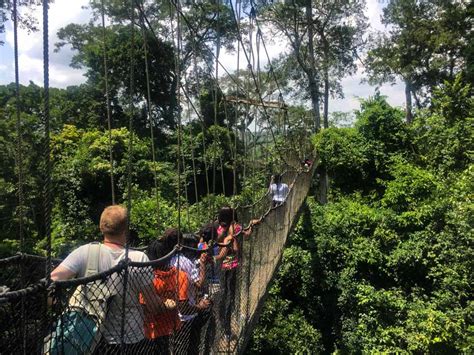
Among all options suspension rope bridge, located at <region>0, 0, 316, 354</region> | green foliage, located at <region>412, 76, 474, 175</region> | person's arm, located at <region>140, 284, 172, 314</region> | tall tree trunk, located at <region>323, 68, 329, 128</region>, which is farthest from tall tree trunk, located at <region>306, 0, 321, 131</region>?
person's arm, located at <region>140, 284, 172, 314</region>

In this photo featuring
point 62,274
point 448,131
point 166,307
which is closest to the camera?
point 62,274

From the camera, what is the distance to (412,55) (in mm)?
10453

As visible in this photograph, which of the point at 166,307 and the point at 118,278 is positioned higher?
the point at 118,278

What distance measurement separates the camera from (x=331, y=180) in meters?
8.21

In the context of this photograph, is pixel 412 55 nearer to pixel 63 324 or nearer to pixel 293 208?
pixel 293 208

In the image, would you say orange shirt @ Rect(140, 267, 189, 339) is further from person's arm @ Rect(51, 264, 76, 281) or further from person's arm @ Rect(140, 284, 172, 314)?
person's arm @ Rect(51, 264, 76, 281)

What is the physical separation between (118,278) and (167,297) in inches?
12.8

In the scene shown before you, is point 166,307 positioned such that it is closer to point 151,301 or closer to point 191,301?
point 151,301

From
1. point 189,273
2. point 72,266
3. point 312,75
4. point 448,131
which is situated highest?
point 312,75

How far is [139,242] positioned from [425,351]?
3.50 m

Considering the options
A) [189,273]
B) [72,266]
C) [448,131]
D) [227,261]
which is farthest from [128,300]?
[448,131]

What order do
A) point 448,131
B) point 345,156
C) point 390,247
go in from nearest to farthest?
point 390,247 → point 448,131 → point 345,156

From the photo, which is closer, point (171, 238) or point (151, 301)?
Answer: point (151, 301)

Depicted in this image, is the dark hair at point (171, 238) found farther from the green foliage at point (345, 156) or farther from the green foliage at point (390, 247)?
the green foliage at point (345, 156)
